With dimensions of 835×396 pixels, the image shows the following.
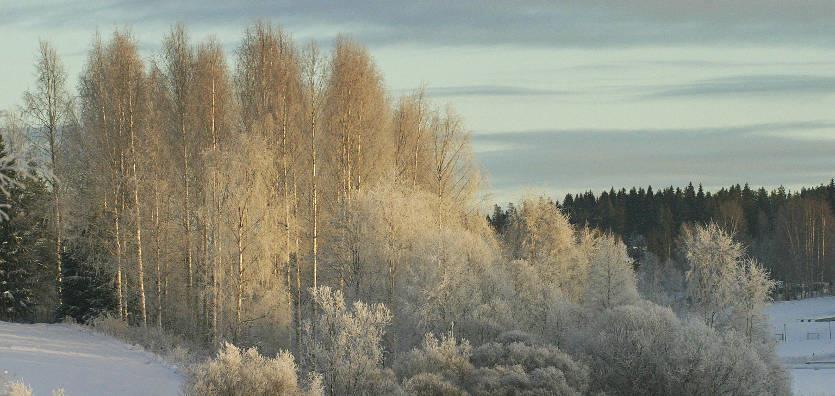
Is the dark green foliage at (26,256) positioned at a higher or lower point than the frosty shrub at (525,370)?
higher

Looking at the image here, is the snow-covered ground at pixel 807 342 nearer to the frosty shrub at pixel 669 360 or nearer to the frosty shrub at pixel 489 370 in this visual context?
the frosty shrub at pixel 669 360

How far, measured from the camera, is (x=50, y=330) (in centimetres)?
3388

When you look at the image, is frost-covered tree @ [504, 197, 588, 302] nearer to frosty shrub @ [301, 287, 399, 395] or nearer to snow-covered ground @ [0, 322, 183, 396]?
frosty shrub @ [301, 287, 399, 395]

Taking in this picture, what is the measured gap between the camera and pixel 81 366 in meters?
25.7

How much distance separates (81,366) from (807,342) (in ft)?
206

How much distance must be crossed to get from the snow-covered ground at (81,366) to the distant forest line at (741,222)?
227ft

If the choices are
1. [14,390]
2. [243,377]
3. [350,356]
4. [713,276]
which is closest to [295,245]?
[350,356]

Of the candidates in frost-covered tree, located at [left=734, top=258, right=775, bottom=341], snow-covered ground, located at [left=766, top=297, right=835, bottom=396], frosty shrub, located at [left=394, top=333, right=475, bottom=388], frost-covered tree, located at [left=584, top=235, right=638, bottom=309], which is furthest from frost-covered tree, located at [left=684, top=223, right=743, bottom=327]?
frosty shrub, located at [left=394, top=333, right=475, bottom=388]

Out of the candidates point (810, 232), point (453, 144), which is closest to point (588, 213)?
point (810, 232)

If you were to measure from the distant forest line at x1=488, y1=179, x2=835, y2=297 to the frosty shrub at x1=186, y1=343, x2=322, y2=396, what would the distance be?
73.0 m

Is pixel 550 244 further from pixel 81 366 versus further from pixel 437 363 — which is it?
pixel 81 366

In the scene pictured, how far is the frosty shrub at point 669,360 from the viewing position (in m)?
33.2

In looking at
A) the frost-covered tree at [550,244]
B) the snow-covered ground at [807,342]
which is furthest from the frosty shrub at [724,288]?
the frost-covered tree at [550,244]

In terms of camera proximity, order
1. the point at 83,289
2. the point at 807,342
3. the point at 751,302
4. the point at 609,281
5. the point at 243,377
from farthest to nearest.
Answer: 1. the point at 807,342
2. the point at 609,281
3. the point at 751,302
4. the point at 83,289
5. the point at 243,377
